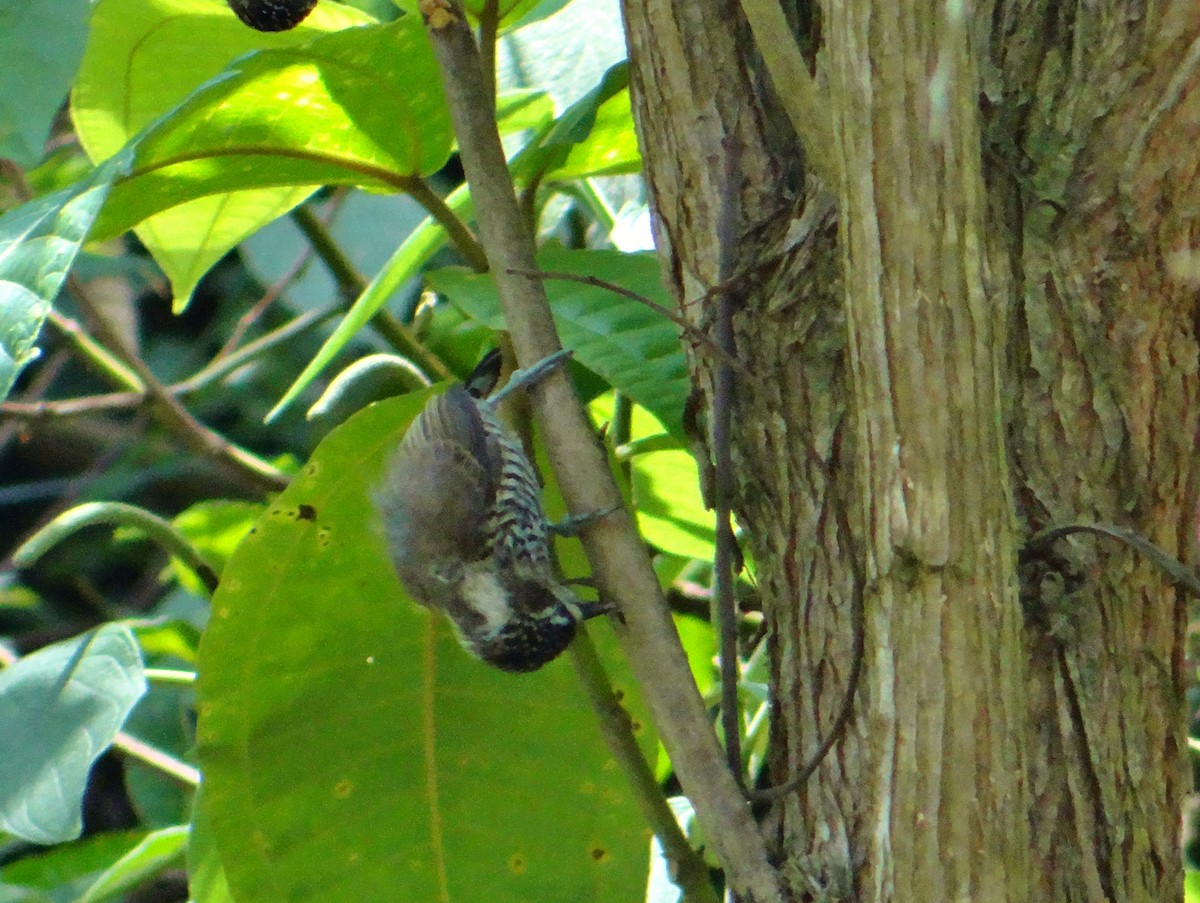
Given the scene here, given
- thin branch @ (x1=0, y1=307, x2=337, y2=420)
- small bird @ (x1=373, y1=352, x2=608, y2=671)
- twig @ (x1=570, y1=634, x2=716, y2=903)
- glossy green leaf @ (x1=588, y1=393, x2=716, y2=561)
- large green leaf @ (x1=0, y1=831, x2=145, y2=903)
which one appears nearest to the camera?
twig @ (x1=570, y1=634, x2=716, y2=903)

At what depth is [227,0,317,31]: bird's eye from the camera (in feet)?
3.60

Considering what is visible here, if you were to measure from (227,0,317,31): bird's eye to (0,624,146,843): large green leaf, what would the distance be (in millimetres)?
682

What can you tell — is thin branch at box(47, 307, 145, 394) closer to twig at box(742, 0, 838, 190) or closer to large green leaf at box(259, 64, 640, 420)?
large green leaf at box(259, 64, 640, 420)

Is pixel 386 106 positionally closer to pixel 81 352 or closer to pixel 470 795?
pixel 470 795

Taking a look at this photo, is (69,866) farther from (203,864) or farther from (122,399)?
(203,864)

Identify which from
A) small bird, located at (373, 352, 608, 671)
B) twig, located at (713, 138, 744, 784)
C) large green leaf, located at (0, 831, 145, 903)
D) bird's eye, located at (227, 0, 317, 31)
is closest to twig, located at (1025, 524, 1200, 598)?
twig, located at (713, 138, 744, 784)

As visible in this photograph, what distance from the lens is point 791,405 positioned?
0.98 m

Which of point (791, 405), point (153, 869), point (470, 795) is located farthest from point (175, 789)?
point (791, 405)

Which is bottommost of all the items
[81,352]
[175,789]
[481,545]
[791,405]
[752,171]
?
[175,789]

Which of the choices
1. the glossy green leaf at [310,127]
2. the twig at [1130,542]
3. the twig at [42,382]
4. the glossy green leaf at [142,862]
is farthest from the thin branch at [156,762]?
the twig at [42,382]

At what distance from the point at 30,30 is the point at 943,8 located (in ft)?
2.09

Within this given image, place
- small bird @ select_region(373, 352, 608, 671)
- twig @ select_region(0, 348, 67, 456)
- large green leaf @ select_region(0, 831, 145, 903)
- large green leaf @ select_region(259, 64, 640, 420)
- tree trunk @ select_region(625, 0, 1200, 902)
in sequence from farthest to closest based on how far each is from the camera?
twig @ select_region(0, 348, 67, 456) < large green leaf @ select_region(0, 831, 145, 903) < small bird @ select_region(373, 352, 608, 671) < large green leaf @ select_region(259, 64, 640, 420) < tree trunk @ select_region(625, 0, 1200, 902)

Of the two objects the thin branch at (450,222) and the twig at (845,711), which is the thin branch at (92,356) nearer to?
the thin branch at (450,222)

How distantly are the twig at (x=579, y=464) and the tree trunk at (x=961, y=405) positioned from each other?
70 millimetres
